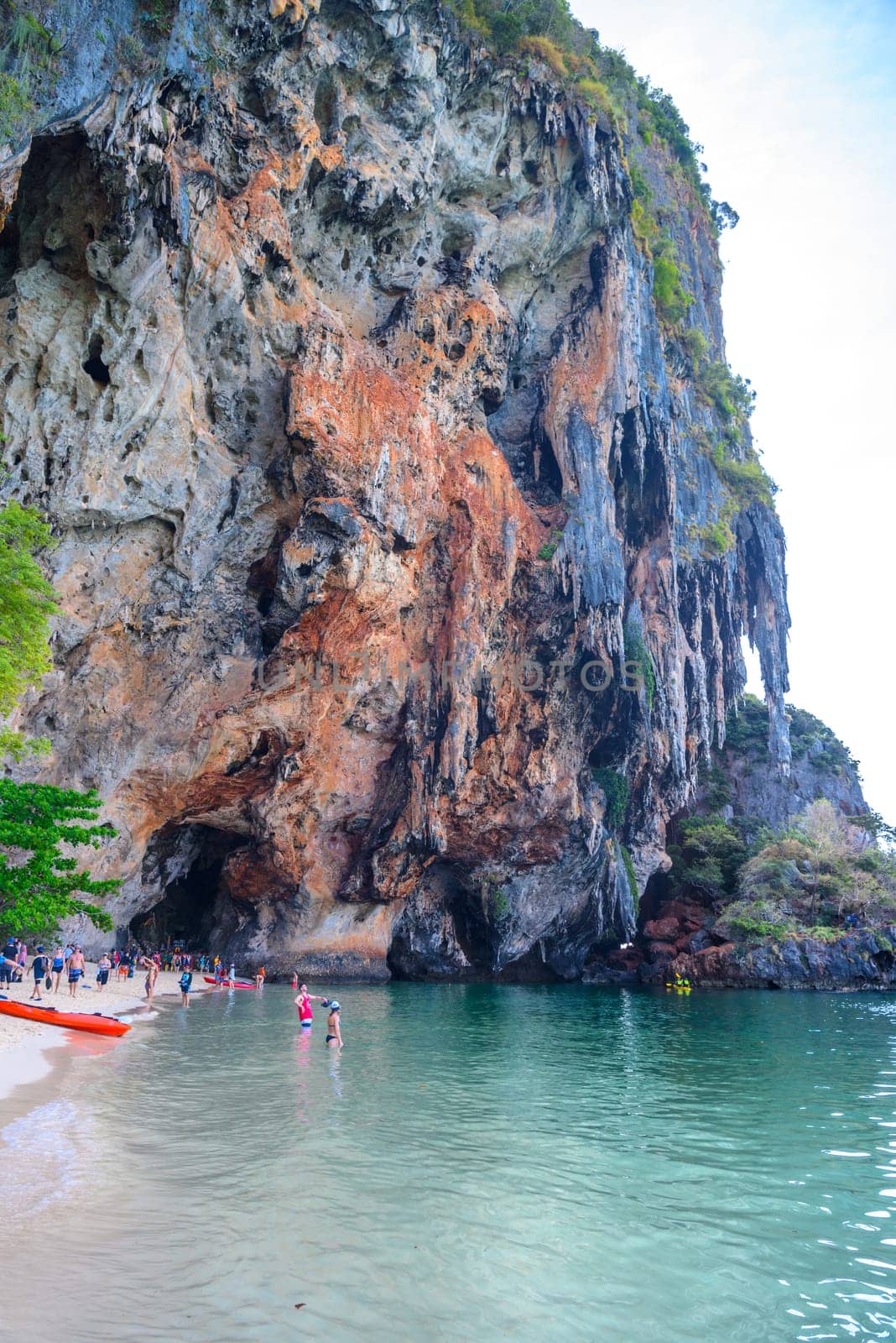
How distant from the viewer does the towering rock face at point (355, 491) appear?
62.5 feet

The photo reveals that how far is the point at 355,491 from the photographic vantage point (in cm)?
2477

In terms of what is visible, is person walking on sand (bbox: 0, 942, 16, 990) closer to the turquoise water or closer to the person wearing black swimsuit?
the turquoise water

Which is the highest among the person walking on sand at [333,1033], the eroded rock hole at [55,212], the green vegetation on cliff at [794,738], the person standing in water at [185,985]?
the eroded rock hole at [55,212]

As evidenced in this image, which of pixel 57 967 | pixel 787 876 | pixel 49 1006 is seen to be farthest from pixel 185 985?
pixel 787 876

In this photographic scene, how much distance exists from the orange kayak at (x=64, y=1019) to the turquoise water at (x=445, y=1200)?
4.34ft

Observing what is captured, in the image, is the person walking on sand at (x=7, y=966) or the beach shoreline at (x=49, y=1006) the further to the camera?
the person walking on sand at (x=7, y=966)

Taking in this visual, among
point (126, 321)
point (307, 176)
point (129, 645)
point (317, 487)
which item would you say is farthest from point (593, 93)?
point (129, 645)

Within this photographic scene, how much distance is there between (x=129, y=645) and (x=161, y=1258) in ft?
64.8

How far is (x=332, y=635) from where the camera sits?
26.6 metres

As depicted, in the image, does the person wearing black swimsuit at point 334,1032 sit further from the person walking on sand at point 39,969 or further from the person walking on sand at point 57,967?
the person walking on sand at point 57,967

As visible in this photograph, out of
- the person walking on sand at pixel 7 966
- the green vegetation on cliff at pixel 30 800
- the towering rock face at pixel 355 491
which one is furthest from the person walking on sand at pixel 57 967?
the green vegetation on cliff at pixel 30 800

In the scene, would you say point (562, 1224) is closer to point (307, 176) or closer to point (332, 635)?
point (332, 635)

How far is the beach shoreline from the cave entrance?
4.15 meters

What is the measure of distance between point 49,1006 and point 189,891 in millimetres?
19993
